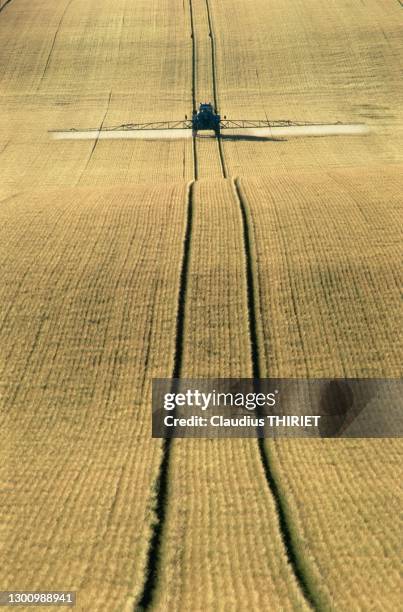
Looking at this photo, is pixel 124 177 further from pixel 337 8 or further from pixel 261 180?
pixel 337 8

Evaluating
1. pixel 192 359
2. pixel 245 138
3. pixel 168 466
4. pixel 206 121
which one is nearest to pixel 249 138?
pixel 245 138

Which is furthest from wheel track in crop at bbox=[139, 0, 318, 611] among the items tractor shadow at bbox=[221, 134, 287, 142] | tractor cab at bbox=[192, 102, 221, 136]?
tractor cab at bbox=[192, 102, 221, 136]

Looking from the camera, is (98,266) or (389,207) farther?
(389,207)

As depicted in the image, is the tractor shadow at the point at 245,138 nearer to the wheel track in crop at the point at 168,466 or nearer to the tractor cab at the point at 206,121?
the tractor cab at the point at 206,121

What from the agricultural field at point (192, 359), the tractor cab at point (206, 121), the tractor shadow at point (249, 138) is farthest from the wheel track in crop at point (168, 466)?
the tractor cab at point (206, 121)

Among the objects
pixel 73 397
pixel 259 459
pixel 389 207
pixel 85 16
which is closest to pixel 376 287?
pixel 389 207
